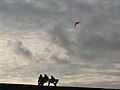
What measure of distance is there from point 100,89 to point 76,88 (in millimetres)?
2958

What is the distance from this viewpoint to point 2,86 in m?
52.0

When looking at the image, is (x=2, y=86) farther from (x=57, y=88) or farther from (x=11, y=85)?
(x=57, y=88)

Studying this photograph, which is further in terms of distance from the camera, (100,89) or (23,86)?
(100,89)

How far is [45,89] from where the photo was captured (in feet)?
177

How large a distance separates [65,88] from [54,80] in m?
1.85

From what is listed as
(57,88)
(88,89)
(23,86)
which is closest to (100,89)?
(88,89)

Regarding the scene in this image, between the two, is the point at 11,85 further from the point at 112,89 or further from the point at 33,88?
the point at 112,89

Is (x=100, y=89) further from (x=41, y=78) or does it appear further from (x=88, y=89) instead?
(x=41, y=78)

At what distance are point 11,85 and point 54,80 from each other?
582cm

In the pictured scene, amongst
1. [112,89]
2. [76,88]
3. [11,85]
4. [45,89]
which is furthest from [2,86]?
[112,89]

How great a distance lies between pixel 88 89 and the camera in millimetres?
56281

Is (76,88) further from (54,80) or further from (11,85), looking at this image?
(11,85)

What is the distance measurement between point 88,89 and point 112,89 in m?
3.07

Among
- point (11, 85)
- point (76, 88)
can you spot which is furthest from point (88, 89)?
point (11, 85)
